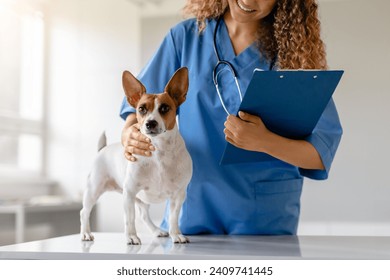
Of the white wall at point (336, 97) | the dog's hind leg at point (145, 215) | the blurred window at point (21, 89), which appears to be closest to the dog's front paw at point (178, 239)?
the dog's hind leg at point (145, 215)

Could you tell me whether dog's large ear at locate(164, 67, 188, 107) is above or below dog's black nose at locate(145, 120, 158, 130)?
above

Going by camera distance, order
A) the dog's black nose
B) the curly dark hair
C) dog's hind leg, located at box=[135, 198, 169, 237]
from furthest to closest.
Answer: the curly dark hair → dog's hind leg, located at box=[135, 198, 169, 237] → the dog's black nose

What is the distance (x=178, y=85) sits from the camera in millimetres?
1038

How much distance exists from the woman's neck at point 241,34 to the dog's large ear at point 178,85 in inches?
16.2

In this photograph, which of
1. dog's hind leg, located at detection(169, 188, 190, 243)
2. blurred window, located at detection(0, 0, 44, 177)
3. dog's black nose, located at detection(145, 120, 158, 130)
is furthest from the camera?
blurred window, located at detection(0, 0, 44, 177)

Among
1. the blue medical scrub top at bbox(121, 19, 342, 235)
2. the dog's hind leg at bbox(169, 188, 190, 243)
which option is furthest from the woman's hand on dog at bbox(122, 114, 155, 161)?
A: the blue medical scrub top at bbox(121, 19, 342, 235)

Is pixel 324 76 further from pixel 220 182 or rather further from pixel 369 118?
pixel 369 118

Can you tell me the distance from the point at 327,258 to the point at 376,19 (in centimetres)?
366

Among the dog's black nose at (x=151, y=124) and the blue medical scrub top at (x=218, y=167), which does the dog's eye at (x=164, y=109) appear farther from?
the blue medical scrub top at (x=218, y=167)

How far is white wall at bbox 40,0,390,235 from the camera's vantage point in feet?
13.4

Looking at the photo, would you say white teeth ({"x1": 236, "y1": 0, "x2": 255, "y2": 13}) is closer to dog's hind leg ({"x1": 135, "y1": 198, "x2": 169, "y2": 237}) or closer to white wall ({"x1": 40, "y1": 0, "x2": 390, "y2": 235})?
dog's hind leg ({"x1": 135, "y1": 198, "x2": 169, "y2": 237})

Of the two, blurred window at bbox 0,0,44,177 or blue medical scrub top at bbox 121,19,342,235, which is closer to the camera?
blue medical scrub top at bbox 121,19,342,235

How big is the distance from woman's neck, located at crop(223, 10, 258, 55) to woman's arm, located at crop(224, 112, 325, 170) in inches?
14.1

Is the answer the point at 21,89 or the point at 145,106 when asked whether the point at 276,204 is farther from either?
the point at 21,89
